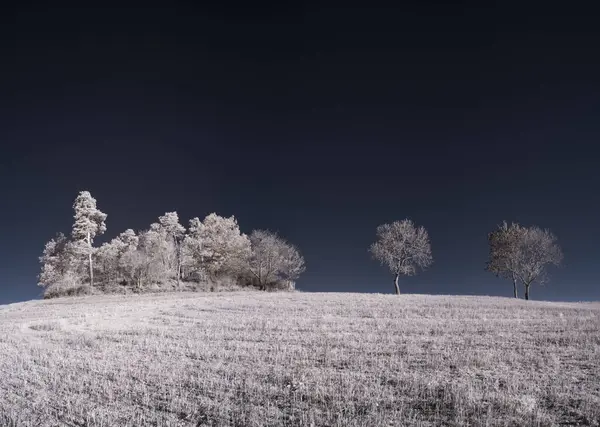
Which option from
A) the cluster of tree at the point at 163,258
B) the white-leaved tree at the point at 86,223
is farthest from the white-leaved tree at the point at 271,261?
the white-leaved tree at the point at 86,223

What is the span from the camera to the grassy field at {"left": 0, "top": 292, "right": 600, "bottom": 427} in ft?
32.8

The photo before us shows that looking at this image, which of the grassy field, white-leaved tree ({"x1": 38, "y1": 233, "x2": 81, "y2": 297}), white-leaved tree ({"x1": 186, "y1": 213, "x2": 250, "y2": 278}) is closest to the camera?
the grassy field

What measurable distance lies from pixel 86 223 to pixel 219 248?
76.9ft

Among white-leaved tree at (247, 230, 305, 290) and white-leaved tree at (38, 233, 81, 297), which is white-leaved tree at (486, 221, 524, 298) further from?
white-leaved tree at (38, 233, 81, 297)

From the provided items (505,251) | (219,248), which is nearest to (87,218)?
(219,248)

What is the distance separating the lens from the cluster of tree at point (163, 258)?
74.4 m

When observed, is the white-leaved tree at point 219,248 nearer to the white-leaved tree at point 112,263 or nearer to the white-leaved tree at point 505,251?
the white-leaved tree at point 112,263

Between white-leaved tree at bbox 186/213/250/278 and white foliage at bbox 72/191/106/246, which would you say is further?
white-leaved tree at bbox 186/213/250/278

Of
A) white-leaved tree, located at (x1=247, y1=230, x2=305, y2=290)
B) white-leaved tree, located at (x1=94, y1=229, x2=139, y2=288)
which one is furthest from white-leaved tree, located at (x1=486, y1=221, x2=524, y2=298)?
white-leaved tree, located at (x1=94, y1=229, x2=139, y2=288)

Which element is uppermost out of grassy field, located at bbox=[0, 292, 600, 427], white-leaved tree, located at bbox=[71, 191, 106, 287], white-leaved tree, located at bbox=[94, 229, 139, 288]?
white-leaved tree, located at bbox=[71, 191, 106, 287]

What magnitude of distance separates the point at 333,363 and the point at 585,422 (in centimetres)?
783

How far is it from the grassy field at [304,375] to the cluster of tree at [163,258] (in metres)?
52.3

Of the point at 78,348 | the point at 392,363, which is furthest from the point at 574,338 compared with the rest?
the point at 78,348

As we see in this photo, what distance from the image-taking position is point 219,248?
80.8 m
